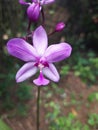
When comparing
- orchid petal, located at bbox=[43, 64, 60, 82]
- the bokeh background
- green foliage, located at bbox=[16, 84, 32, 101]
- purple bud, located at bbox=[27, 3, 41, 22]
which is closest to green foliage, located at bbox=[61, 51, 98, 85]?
the bokeh background

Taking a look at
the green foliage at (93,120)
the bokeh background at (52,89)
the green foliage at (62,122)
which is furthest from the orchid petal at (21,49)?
the green foliage at (93,120)

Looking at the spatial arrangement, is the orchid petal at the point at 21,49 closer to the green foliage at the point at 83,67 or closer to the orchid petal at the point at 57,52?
the orchid petal at the point at 57,52

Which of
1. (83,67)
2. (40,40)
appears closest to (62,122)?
(83,67)

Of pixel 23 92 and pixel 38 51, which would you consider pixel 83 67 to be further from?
pixel 38 51

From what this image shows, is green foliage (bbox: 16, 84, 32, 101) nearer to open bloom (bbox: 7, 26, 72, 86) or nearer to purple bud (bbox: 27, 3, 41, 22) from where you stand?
open bloom (bbox: 7, 26, 72, 86)

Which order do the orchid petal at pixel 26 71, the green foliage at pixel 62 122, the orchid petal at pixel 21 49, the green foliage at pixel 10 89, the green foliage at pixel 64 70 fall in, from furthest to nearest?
the green foliage at pixel 64 70 → the green foliage at pixel 10 89 → the green foliage at pixel 62 122 → the orchid petal at pixel 26 71 → the orchid petal at pixel 21 49

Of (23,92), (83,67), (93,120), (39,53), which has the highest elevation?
(39,53)
